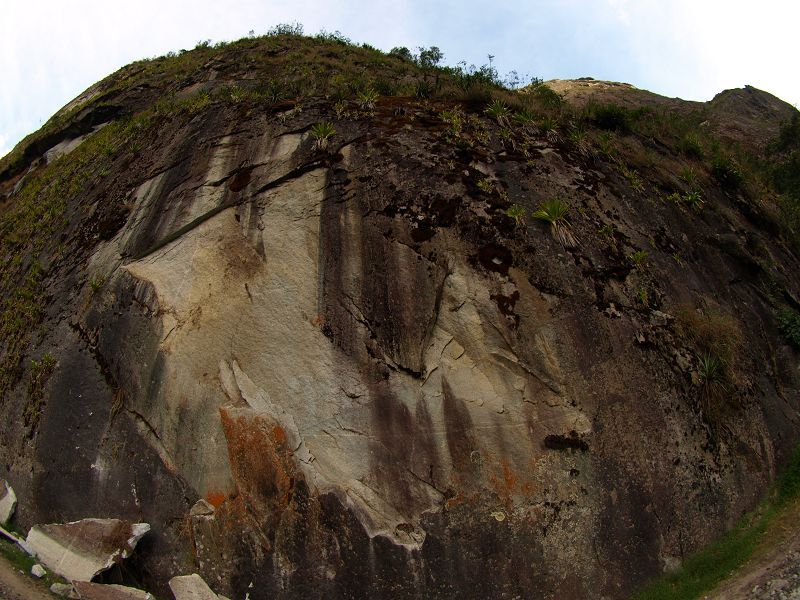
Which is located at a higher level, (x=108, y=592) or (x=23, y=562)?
(x=23, y=562)

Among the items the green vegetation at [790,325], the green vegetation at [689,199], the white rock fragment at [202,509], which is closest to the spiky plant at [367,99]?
the green vegetation at [689,199]

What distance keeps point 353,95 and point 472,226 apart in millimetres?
5733

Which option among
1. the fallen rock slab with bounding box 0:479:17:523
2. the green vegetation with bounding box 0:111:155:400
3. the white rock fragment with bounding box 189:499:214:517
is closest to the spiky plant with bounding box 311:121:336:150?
the green vegetation with bounding box 0:111:155:400

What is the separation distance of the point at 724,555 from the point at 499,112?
11.1 metres

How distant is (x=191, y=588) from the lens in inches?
376

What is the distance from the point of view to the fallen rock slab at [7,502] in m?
11.2

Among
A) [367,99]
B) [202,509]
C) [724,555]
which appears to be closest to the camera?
[202,509]

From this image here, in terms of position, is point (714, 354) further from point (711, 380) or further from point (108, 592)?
point (108, 592)

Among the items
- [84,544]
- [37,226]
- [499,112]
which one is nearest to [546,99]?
[499,112]

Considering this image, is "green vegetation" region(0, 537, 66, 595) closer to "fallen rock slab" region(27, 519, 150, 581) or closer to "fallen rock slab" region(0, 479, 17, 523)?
"fallen rock slab" region(27, 519, 150, 581)

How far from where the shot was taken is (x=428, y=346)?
1116 cm

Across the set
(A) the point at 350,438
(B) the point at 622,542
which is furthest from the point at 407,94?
(B) the point at 622,542

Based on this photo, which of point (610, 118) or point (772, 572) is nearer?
point (772, 572)

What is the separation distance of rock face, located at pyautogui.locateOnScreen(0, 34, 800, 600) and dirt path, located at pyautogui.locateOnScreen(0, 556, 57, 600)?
0.48 meters
